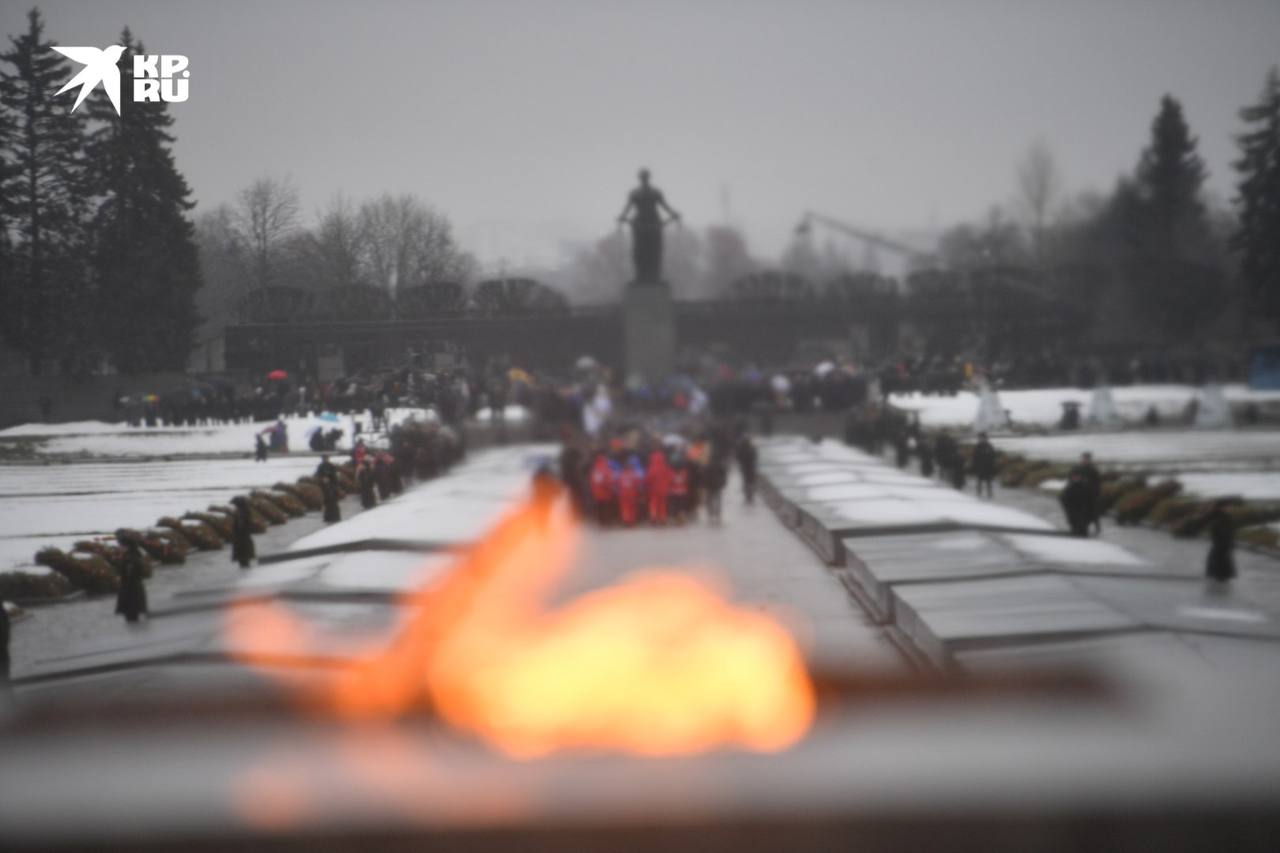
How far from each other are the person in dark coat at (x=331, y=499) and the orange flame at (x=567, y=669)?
2.58 ft

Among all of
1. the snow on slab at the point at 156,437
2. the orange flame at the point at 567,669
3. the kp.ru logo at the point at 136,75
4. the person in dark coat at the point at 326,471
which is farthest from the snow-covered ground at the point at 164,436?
the kp.ru logo at the point at 136,75

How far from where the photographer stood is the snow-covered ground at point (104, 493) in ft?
23.1

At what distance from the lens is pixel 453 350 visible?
23.6 feet

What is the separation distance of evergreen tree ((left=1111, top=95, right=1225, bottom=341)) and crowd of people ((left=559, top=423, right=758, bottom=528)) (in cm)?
454

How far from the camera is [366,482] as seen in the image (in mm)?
7344

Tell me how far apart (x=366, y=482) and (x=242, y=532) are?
69 centimetres

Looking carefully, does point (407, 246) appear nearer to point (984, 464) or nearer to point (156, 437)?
point (156, 437)

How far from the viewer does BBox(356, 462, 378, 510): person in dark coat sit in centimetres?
732

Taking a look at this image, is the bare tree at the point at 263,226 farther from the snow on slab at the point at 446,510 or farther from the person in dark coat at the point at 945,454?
the person in dark coat at the point at 945,454

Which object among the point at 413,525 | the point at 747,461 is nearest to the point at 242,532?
the point at 413,525

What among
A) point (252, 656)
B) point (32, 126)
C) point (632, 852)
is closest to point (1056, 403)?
point (632, 852)

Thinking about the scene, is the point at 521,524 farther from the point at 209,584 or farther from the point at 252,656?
the point at 252,656

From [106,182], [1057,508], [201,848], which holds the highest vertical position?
[106,182]

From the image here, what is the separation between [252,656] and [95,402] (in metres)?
1.93
